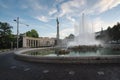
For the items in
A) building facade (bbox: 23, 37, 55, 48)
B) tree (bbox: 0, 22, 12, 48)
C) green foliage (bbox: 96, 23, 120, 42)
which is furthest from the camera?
building facade (bbox: 23, 37, 55, 48)

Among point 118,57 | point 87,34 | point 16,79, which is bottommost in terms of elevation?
point 16,79

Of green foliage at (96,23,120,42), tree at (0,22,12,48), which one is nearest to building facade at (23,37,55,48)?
tree at (0,22,12,48)

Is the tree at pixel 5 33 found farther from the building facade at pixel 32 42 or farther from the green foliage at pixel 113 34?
the green foliage at pixel 113 34


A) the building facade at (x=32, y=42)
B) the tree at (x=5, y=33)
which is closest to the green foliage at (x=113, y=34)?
the building facade at (x=32, y=42)

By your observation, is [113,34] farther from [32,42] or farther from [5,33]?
→ [5,33]

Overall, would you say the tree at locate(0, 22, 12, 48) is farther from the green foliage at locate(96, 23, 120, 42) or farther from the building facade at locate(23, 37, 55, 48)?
the green foliage at locate(96, 23, 120, 42)

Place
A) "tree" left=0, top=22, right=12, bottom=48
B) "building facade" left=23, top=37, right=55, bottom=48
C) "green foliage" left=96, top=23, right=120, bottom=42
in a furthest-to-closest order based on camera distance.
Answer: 1. "building facade" left=23, top=37, right=55, bottom=48
2. "green foliage" left=96, top=23, right=120, bottom=42
3. "tree" left=0, top=22, right=12, bottom=48

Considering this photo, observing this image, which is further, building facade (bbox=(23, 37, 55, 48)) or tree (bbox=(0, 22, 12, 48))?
building facade (bbox=(23, 37, 55, 48))

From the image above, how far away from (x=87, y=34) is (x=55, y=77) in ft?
81.1

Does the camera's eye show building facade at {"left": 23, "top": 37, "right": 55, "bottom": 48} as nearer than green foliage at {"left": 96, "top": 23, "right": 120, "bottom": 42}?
No

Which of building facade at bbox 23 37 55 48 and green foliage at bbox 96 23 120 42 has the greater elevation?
green foliage at bbox 96 23 120 42

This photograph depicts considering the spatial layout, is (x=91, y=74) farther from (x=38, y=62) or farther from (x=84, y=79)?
(x=38, y=62)

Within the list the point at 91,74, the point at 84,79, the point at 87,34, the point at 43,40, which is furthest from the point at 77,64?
the point at 43,40

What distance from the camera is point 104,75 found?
633 cm
